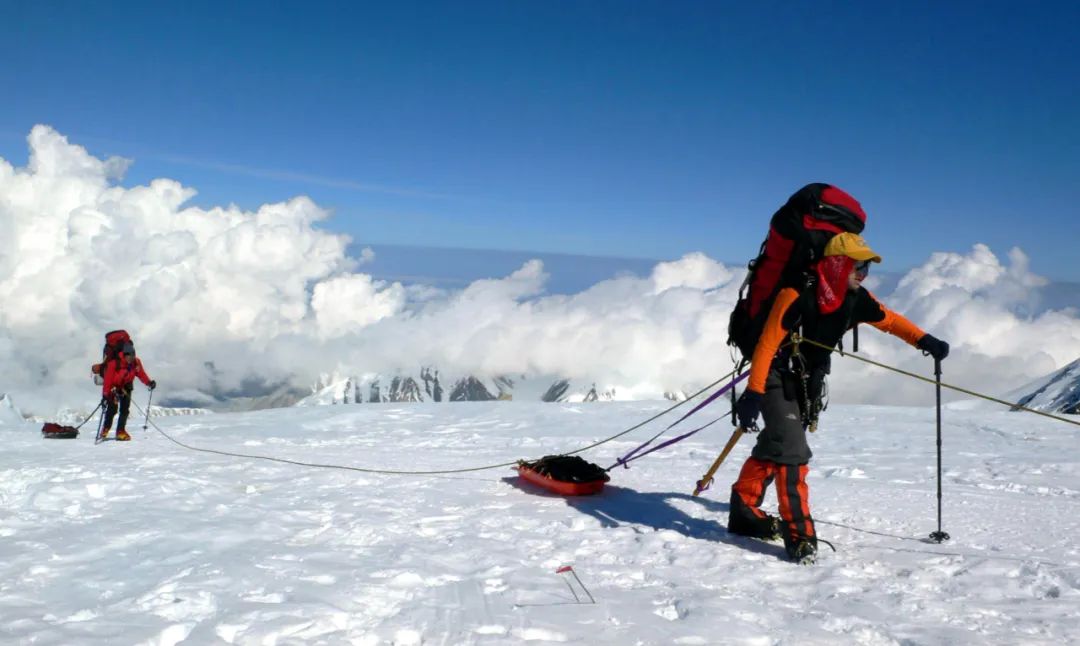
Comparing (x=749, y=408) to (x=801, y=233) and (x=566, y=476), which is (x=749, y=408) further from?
(x=566, y=476)

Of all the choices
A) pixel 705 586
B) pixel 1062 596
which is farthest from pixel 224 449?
pixel 1062 596

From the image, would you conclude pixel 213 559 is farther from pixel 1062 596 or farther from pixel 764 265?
pixel 1062 596

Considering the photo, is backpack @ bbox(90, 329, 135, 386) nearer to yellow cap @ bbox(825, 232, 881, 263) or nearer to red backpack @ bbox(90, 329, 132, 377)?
red backpack @ bbox(90, 329, 132, 377)

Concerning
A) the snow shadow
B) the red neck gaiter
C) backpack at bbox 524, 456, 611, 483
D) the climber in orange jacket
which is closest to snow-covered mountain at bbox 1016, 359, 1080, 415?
the snow shadow

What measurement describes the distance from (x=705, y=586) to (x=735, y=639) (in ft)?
3.24

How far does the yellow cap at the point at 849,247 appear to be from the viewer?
5.50 metres

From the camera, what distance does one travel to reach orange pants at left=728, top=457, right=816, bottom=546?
19.1 feet

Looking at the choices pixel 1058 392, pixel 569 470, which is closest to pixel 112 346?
pixel 569 470

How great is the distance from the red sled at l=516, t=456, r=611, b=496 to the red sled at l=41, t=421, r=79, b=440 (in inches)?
451

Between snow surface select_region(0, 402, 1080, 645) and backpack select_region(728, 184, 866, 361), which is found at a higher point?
backpack select_region(728, 184, 866, 361)

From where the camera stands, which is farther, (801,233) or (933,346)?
(933,346)

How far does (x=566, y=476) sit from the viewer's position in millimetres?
8438

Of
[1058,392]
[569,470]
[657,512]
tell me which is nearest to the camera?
[657,512]

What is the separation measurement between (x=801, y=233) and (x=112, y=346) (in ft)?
48.5
